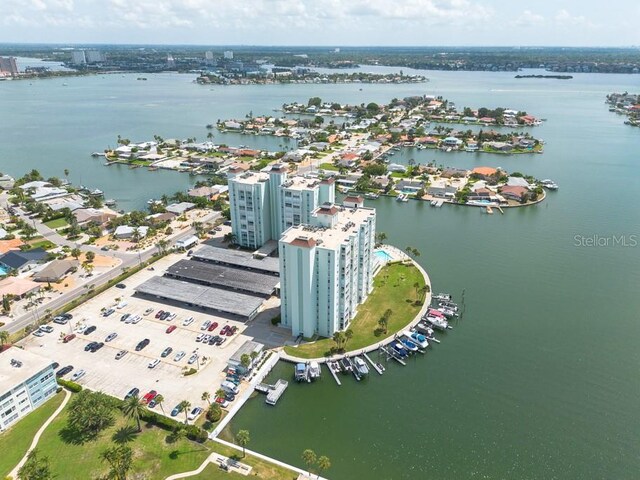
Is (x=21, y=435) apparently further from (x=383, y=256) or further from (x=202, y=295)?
(x=383, y=256)

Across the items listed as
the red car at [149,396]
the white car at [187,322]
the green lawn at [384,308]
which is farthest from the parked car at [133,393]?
the green lawn at [384,308]

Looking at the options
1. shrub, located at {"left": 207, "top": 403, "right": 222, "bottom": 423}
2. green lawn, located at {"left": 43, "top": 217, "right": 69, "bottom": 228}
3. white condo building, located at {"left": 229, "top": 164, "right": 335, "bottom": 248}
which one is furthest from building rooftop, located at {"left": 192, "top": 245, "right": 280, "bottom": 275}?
green lawn, located at {"left": 43, "top": 217, "right": 69, "bottom": 228}

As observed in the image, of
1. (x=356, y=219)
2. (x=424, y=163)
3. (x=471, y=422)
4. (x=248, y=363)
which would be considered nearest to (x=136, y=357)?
(x=248, y=363)

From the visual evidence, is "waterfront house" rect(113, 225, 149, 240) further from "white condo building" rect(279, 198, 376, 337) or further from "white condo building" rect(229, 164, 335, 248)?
"white condo building" rect(279, 198, 376, 337)

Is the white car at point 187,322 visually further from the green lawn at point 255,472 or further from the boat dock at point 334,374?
the green lawn at point 255,472

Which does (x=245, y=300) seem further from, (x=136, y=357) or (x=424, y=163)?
(x=424, y=163)

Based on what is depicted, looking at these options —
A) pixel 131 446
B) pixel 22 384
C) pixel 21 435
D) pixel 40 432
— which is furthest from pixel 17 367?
pixel 131 446
